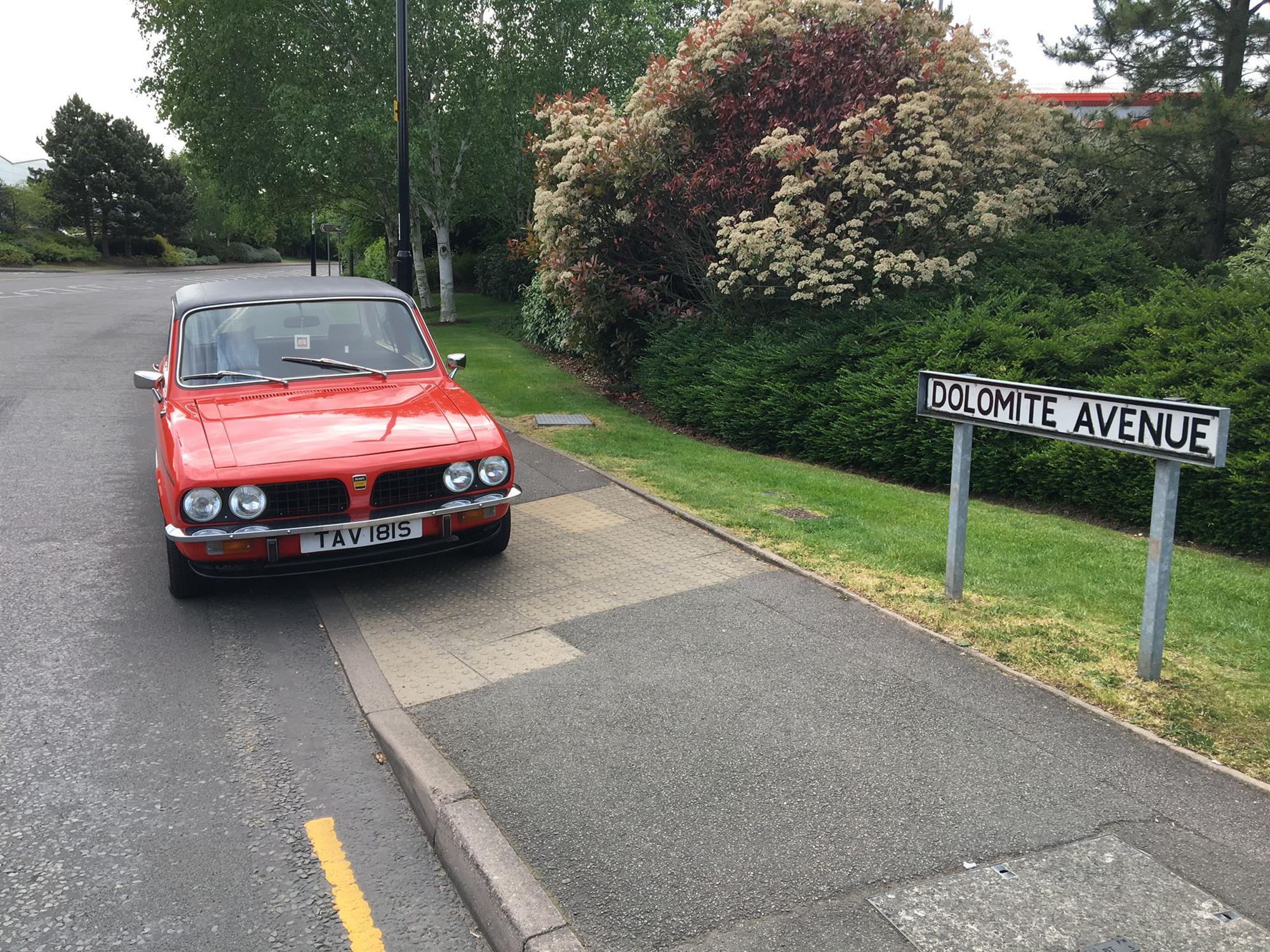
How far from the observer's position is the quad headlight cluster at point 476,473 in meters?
6.01

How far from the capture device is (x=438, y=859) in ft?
11.8

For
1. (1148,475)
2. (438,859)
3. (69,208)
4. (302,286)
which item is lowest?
(438,859)

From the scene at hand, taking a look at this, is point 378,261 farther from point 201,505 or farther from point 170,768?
point 170,768

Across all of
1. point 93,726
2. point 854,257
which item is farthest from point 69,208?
point 93,726

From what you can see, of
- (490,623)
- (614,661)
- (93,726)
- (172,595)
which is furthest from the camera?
(172,595)

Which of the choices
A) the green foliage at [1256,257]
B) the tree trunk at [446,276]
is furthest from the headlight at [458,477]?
the tree trunk at [446,276]

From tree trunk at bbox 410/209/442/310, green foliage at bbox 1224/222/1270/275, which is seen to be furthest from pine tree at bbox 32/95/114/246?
green foliage at bbox 1224/222/1270/275

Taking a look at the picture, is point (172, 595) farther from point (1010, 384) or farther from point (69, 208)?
point (69, 208)

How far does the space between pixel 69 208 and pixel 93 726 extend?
227 feet

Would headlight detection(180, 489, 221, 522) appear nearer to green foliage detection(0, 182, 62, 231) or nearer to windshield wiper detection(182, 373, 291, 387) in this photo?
windshield wiper detection(182, 373, 291, 387)

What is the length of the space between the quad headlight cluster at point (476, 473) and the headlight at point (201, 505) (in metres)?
1.24

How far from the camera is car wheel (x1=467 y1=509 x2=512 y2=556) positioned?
661cm

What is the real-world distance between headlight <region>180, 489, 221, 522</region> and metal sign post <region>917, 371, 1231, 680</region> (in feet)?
13.2

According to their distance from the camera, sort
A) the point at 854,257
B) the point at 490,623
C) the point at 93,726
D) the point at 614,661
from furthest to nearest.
Answer: the point at 854,257, the point at 490,623, the point at 614,661, the point at 93,726
